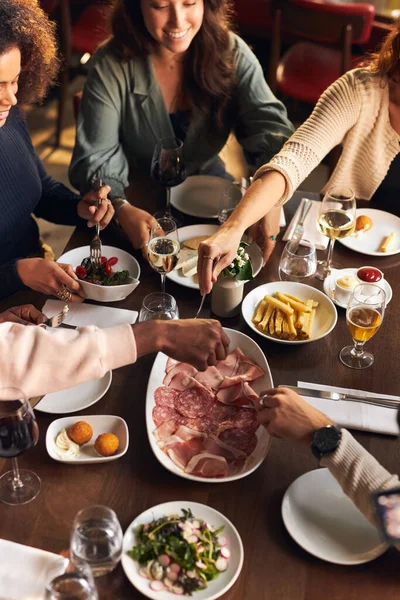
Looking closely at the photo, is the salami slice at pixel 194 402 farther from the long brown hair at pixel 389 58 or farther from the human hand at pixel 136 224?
the long brown hair at pixel 389 58

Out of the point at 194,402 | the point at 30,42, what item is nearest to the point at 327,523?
the point at 194,402

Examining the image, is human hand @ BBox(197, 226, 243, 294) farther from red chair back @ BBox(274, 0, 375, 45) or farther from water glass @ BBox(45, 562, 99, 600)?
red chair back @ BBox(274, 0, 375, 45)

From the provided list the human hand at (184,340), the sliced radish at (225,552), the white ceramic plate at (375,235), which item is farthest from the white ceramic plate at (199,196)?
the sliced radish at (225,552)

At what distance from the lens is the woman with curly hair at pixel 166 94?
7.30ft

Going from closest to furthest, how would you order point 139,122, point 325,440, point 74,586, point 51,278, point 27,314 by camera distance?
point 74,586 < point 325,440 < point 27,314 < point 51,278 < point 139,122

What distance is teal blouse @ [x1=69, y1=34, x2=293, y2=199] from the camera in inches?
90.0

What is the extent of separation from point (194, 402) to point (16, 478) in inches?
15.9

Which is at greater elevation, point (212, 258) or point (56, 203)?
point (212, 258)

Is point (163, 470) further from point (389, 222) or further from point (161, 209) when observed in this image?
point (389, 222)

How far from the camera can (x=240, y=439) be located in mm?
1374

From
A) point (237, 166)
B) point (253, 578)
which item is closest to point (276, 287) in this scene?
point (253, 578)

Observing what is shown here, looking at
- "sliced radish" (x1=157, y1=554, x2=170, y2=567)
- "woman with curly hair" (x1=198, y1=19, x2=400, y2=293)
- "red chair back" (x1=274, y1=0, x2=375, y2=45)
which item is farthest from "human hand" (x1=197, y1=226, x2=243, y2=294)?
"red chair back" (x1=274, y1=0, x2=375, y2=45)

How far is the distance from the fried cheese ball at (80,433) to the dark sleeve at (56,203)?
3.06ft

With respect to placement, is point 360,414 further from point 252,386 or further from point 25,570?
point 25,570
